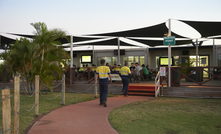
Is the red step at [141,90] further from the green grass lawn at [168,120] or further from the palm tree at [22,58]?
the palm tree at [22,58]

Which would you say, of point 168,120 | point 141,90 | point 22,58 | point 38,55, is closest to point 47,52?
point 38,55

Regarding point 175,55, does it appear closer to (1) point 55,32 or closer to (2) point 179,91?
(2) point 179,91

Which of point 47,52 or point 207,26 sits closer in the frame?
point 207,26

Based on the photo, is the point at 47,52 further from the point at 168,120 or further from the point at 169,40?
the point at 168,120

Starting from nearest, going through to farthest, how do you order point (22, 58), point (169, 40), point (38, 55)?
point (169, 40) < point (22, 58) < point (38, 55)

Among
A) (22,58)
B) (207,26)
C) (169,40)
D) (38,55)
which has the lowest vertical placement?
(22,58)

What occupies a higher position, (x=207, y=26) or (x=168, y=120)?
(x=207, y=26)

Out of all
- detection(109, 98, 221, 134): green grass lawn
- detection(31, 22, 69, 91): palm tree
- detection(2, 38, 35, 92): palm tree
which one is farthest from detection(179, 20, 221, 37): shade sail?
detection(2, 38, 35, 92): palm tree

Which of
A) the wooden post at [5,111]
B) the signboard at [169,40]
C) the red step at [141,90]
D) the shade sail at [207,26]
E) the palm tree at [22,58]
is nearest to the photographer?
the wooden post at [5,111]

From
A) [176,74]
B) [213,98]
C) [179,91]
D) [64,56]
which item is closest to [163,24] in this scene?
[176,74]

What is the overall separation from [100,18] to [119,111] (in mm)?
10422

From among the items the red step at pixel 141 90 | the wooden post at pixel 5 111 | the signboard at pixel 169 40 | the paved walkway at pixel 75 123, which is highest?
the signboard at pixel 169 40

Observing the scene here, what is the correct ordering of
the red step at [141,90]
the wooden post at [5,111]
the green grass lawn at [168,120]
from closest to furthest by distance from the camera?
the wooden post at [5,111] < the green grass lawn at [168,120] < the red step at [141,90]

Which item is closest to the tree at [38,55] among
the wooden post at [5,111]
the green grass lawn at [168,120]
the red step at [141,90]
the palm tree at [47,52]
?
the palm tree at [47,52]
